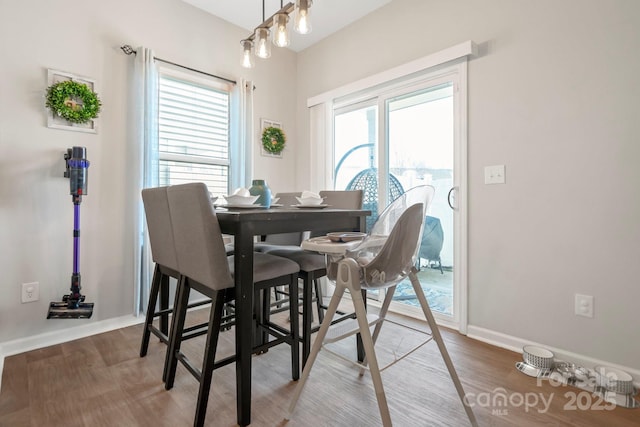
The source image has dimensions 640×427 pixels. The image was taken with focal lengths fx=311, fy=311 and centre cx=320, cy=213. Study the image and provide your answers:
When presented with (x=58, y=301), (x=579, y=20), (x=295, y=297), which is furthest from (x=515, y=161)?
(x=58, y=301)

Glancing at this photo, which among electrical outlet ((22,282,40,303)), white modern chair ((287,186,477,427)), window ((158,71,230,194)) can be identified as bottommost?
electrical outlet ((22,282,40,303))

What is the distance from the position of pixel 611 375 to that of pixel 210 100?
11.1 feet

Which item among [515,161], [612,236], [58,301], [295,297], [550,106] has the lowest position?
[58,301]

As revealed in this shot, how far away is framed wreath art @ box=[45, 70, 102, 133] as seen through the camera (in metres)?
2.03

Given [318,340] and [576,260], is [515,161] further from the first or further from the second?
[318,340]

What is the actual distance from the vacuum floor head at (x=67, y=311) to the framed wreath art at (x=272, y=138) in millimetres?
2036

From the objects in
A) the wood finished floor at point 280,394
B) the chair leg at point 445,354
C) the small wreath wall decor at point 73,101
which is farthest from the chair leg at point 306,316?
the small wreath wall decor at point 73,101

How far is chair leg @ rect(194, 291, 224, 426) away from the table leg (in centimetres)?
9

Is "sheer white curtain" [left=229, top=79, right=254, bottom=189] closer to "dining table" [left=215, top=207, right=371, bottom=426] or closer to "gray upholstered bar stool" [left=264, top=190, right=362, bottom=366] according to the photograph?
"gray upholstered bar stool" [left=264, top=190, right=362, bottom=366]

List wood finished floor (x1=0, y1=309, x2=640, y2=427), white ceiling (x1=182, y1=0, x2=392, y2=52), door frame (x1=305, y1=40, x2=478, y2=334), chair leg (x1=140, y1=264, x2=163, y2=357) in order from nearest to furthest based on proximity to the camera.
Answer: wood finished floor (x1=0, y1=309, x2=640, y2=427), chair leg (x1=140, y1=264, x2=163, y2=357), door frame (x1=305, y1=40, x2=478, y2=334), white ceiling (x1=182, y1=0, x2=392, y2=52)

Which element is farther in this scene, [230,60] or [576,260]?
[230,60]

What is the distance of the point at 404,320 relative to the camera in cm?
249

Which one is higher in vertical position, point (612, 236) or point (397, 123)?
point (397, 123)

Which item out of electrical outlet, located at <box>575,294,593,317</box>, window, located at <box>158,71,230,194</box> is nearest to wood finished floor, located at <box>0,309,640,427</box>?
electrical outlet, located at <box>575,294,593,317</box>
